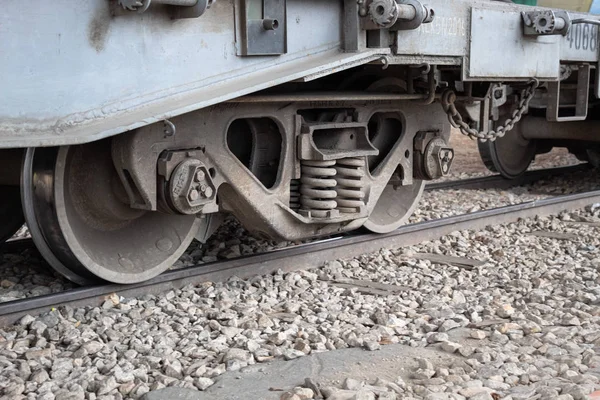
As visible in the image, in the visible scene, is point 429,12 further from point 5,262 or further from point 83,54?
point 5,262

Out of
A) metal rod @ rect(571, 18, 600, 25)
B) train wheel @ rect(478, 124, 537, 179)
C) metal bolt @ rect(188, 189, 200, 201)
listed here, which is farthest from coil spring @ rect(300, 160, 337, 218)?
train wheel @ rect(478, 124, 537, 179)

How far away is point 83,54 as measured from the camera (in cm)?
356

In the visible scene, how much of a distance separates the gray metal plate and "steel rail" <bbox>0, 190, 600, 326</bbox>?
1445mm

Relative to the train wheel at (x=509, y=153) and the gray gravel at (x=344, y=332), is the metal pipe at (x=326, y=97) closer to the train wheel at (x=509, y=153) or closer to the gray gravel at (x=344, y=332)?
the gray gravel at (x=344, y=332)

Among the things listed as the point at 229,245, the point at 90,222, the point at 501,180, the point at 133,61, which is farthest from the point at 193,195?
the point at 501,180

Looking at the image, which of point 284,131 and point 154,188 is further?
point 284,131

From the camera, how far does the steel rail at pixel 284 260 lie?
4516 mm

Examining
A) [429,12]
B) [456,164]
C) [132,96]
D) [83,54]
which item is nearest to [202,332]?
[132,96]

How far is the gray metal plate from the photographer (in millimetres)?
5590

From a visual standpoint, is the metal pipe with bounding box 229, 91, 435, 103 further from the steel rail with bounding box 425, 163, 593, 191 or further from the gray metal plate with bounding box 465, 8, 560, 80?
the steel rail with bounding box 425, 163, 593, 191

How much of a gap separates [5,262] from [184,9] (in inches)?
98.7

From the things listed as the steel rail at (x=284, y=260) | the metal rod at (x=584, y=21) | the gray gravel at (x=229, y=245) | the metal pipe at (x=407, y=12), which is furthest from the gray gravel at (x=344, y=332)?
the metal rod at (x=584, y=21)

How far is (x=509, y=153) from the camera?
33.7 ft

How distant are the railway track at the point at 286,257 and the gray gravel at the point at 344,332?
10 cm
